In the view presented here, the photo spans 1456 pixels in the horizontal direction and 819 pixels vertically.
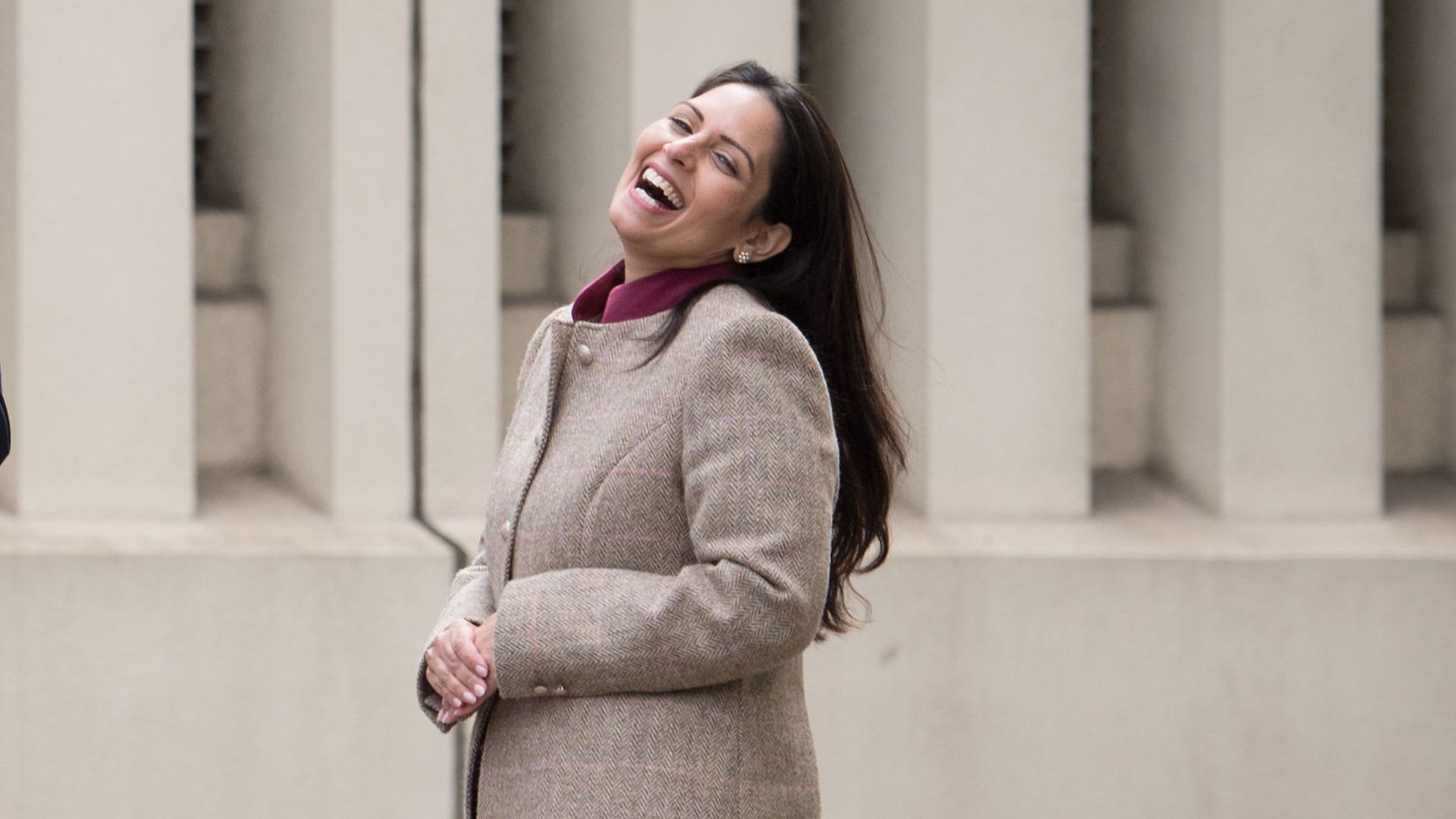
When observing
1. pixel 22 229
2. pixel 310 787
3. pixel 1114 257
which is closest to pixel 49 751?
pixel 310 787

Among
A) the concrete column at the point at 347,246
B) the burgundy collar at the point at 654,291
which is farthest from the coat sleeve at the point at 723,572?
the concrete column at the point at 347,246

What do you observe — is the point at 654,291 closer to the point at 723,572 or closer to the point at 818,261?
the point at 818,261

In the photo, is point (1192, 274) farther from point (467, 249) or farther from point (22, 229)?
point (22, 229)

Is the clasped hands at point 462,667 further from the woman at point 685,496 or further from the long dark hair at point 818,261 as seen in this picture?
the long dark hair at point 818,261

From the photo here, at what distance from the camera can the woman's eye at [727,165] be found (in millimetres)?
2154

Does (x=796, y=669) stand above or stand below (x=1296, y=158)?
below

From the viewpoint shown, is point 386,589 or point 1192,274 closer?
point 386,589

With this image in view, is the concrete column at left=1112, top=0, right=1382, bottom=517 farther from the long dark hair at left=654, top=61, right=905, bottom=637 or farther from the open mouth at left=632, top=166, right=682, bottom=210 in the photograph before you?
the open mouth at left=632, top=166, right=682, bottom=210

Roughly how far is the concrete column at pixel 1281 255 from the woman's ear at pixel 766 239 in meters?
3.32

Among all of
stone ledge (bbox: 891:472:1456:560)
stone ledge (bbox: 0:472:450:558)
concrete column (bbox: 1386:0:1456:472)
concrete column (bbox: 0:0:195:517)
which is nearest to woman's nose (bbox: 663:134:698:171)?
stone ledge (bbox: 0:472:450:558)

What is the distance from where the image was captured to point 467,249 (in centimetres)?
480

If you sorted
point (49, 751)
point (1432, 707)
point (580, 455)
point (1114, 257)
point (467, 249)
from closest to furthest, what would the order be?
1. point (580, 455)
2. point (49, 751)
3. point (467, 249)
4. point (1432, 707)
5. point (1114, 257)

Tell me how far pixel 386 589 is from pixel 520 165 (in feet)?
4.57

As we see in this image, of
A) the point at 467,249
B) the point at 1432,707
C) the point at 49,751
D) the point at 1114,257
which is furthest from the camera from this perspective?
the point at 1114,257
